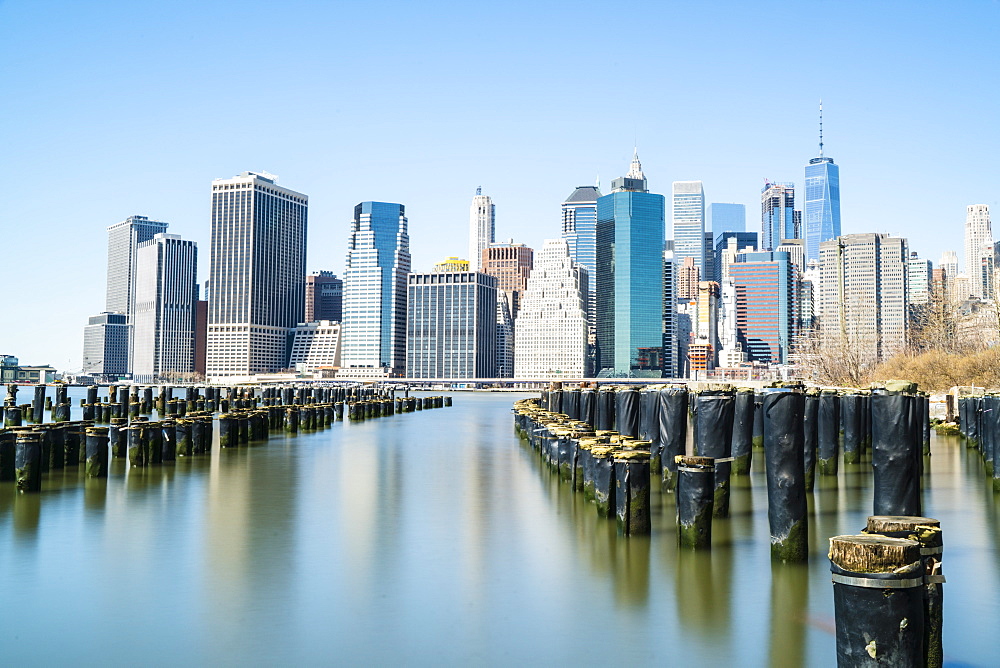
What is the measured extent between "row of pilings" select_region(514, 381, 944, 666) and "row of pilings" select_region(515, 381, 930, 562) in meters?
0.03

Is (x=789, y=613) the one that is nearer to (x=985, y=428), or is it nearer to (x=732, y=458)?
(x=732, y=458)

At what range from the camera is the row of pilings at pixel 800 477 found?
311 inches

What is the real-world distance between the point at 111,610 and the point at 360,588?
3.78 metres

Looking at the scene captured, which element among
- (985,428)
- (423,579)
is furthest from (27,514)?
(985,428)

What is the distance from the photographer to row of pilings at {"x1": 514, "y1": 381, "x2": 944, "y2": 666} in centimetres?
789

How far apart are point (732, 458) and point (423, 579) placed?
7.84m

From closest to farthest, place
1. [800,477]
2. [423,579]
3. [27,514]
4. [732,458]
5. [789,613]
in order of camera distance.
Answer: [789,613]
[800,477]
[423,579]
[732,458]
[27,514]

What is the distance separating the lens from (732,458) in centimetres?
1938

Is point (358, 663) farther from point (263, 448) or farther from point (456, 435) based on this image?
point (456, 435)

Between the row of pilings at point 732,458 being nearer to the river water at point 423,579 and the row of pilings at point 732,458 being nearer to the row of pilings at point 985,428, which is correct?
the river water at point 423,579

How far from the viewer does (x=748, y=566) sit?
14961 millimetres

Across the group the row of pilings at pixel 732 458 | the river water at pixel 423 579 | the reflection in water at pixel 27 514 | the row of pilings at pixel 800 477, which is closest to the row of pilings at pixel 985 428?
the river water at pixel 423 579

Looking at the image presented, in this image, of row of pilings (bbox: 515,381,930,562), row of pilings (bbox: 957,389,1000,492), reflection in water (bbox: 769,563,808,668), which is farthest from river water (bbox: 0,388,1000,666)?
row of pilings (bbox: 957,389,1000,492)

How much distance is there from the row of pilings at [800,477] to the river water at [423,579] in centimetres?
83
